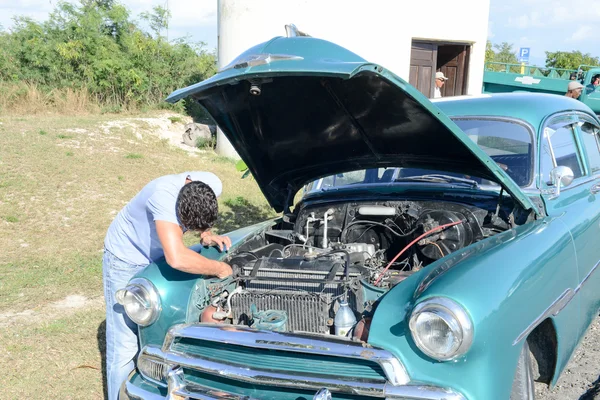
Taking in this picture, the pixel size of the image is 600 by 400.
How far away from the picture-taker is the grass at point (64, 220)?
4.13 metres

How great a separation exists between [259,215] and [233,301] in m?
5.29

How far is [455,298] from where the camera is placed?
231 cm

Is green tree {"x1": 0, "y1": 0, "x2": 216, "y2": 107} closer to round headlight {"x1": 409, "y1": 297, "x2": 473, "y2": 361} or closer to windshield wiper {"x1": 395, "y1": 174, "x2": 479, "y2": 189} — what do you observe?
windshield wiper {"x1": 395, "y1": 174, "x2": 479, "y2": 189}

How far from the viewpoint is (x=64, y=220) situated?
782 cm

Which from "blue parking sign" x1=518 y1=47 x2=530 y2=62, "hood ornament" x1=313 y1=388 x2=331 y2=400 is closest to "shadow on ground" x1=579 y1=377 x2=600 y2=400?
"hood ornament" x1=313 y1=388 x2=331 y2=400

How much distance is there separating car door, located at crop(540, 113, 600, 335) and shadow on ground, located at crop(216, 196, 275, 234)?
15.0 ft

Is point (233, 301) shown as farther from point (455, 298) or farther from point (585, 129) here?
point (585, 129)

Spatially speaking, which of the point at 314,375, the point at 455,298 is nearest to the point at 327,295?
the point at 314,375

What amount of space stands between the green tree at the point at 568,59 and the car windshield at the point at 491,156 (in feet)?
95.1

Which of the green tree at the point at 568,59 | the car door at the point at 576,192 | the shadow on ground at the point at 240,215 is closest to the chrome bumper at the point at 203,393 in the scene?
the car door at the point at 576,192

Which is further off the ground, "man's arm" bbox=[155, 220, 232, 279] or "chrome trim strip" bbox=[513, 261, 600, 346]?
"man's arm" bbox=[155, 220, 232, 279]

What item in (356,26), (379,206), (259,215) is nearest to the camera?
(379,206)

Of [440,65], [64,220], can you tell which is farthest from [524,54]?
[64,220]

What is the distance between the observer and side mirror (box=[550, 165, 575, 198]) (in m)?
3.52
